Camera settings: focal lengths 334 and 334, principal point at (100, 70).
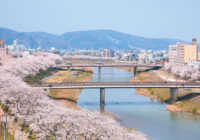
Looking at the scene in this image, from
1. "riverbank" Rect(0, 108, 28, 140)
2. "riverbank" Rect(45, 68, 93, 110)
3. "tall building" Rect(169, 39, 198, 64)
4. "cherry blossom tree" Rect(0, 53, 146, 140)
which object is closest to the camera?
"cherry blossom tree" Rect(0, 53, 146, 140)

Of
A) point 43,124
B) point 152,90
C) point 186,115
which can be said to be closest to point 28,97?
point 43,124

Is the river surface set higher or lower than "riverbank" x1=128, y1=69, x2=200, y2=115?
lower

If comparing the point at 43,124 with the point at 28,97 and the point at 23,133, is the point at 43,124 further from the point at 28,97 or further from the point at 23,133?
the point at 28,97

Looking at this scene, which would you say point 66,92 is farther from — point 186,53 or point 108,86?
point 186,53

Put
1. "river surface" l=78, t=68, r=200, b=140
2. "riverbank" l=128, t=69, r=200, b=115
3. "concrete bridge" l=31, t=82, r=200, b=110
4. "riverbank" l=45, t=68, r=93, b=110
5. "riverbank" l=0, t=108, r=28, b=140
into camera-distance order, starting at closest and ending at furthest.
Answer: "riverbank" l=0, t=108, r=28, b=140 → "river surface" l=78, t=68, r=200, b=140 → "riverbank" l=128, t=69, r=200, b=115 → "concrete bridge" l=31, t=82, r=200, b=110 → "riverbank" l=45, t=68, r=93, b=110

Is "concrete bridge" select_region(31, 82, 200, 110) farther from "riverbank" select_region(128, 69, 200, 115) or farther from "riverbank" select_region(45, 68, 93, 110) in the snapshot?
"riverbank" select_region(45, 68, 93, 110)

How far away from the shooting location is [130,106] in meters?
32.5

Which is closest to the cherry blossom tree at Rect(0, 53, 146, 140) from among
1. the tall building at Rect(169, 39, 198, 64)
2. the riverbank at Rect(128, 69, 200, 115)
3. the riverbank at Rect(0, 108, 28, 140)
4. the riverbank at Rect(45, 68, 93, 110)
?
the riverbank at Rect(0, 108, 28, 140)

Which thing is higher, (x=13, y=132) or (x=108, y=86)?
(x=108, y=86)

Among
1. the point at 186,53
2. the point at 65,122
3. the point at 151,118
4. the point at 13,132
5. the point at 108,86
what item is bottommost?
the point at 151,118

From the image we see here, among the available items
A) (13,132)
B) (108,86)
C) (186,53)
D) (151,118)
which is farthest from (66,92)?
(186,53)

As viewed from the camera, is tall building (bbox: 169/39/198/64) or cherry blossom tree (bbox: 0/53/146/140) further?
tall building (bbox: 169/39/198/64)

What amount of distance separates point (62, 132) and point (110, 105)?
58.5 ft

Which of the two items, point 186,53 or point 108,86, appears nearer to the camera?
point 108,86
